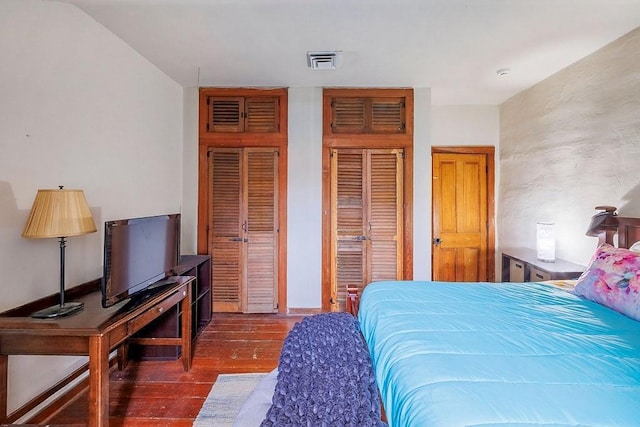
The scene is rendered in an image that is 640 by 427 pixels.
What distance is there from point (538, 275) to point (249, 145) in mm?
3254

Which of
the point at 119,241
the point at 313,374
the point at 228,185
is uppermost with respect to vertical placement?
the point at 228,185

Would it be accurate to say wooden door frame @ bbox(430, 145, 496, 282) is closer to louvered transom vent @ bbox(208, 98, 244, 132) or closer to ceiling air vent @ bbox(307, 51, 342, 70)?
ceiling air vent @ bbox(307, 51, 342, 70)

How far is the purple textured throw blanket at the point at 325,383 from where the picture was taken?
1.05 m

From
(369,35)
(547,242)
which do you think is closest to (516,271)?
(547,242)

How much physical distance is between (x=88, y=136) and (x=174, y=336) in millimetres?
1714

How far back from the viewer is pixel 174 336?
2.62 metres

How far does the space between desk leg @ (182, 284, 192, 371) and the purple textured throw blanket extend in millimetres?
1253

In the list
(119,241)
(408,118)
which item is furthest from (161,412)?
(408,118)

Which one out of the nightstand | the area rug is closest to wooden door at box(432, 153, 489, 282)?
the nightstand

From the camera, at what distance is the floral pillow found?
5.44ft

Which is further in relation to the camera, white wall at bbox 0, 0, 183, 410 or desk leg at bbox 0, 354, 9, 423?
white wall at bbox 0, 0, 183, 410

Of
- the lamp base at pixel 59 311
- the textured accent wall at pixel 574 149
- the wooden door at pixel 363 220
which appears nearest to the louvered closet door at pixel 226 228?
the wooden door at pixel 363 220

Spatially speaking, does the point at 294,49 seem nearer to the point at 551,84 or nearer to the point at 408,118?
the point at 408,118

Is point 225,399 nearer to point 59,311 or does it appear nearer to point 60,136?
point 59,311
